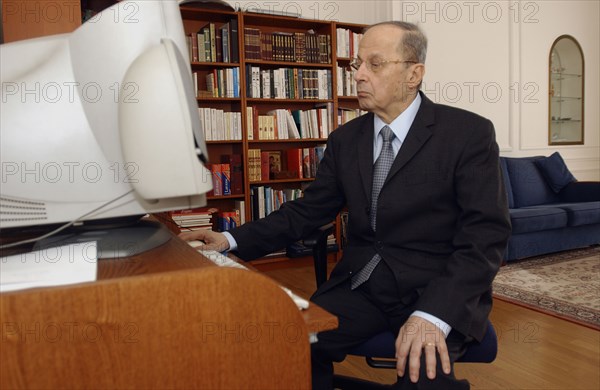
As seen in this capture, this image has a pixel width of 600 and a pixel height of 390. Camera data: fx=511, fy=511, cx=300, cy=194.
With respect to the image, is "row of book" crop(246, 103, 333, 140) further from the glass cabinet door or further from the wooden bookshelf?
the glass cabinet door

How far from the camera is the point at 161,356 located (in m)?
0.66

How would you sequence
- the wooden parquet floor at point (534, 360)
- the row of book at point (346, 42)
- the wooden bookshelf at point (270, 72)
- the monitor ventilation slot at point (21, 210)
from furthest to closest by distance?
the row of book at point (346, 42) < the wooden bookshelf at point (270, 72) < the wooden parquet floor at point (534, 360) < the monitor ventilation slot at point (21, 210)

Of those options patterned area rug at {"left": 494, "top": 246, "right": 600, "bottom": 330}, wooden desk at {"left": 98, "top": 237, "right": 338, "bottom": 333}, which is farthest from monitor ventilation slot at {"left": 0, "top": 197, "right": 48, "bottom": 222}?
patterned area rug at {"left": 494, "top": 246, "right": 600, "bottom": 330}

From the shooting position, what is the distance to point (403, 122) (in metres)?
1.49

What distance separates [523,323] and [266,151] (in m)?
2.36

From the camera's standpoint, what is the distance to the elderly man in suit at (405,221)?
3.89ft

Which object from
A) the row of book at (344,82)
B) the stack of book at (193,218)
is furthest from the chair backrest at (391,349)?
the row of book at (344,82)

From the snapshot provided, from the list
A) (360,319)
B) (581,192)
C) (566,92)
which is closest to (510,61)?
(566,92)

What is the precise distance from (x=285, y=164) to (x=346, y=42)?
1156mm

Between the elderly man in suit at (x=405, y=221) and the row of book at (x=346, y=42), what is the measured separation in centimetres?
285

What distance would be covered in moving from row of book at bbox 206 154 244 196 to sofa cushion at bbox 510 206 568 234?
7.00ft

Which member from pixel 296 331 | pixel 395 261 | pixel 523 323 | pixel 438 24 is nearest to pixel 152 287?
pixel 296 331

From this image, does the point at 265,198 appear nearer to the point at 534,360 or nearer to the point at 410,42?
the point at 534,360

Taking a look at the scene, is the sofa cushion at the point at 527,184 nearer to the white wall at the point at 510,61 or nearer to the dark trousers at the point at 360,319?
the white wall at the point at 510,61
